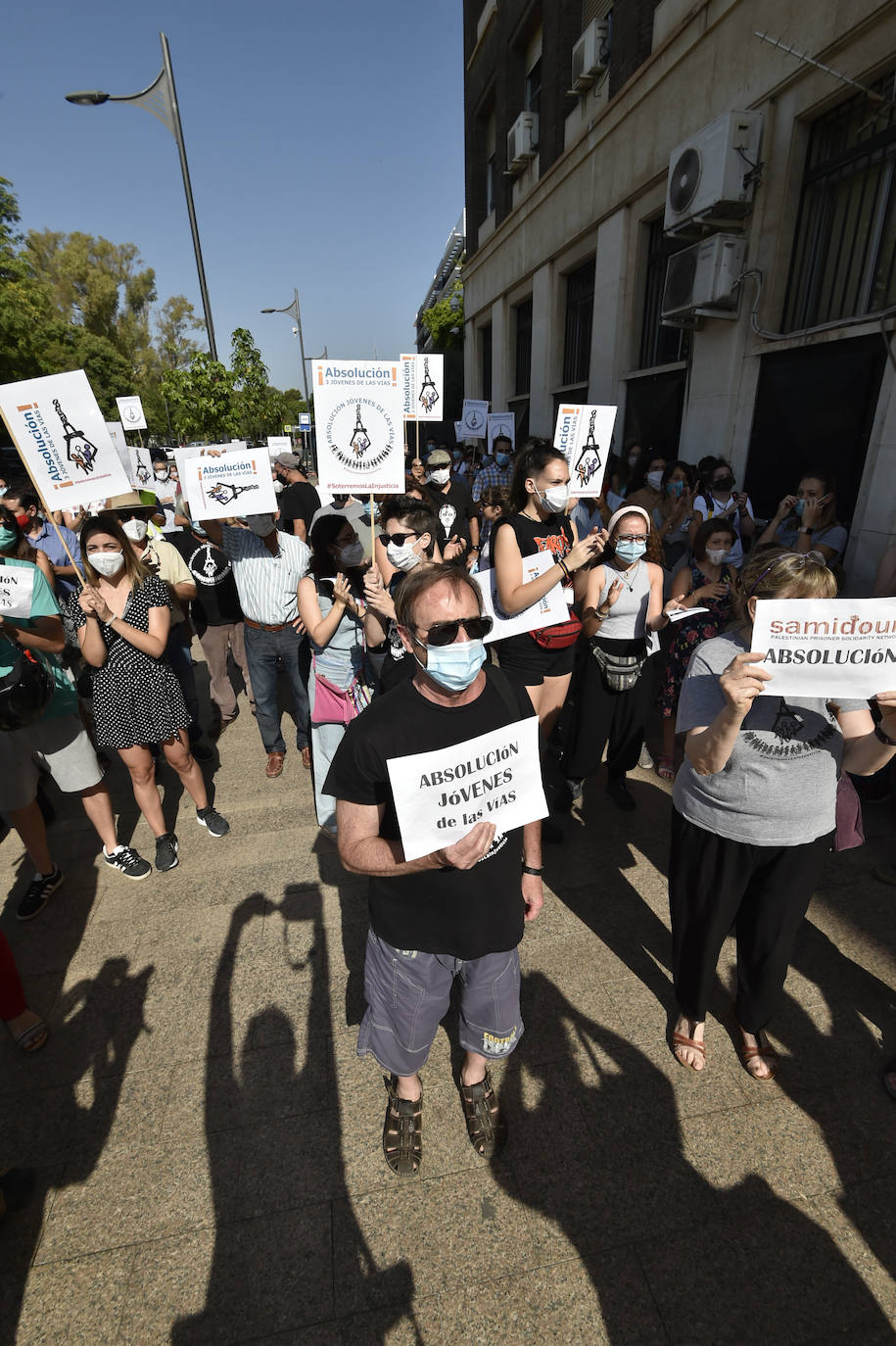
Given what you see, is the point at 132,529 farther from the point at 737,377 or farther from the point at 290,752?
the point at 737,377

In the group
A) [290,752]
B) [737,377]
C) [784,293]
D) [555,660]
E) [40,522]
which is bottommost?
[290,752]

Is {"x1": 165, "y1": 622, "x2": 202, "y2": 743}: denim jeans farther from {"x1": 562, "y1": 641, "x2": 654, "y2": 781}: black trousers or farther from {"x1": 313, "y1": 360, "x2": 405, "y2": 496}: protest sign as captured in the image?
{"x1": 562, "y1": 641, "x2": 654, "y2": 781}: black trousers

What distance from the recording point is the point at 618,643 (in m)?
3.95

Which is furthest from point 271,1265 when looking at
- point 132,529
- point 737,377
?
point 737,377

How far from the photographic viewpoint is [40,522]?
625 cm

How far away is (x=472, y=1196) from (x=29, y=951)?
2546mm

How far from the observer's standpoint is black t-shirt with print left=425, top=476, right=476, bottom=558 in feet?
22.2

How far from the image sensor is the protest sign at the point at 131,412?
38.7 ft

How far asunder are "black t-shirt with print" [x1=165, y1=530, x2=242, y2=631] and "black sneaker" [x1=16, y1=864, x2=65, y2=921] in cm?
228

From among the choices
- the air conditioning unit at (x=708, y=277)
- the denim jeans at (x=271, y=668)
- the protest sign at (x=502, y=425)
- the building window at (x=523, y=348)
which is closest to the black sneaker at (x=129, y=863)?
the denim jeans at (x=271, y=668)

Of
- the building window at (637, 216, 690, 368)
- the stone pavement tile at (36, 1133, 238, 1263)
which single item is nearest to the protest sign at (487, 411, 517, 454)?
the building window at (637, 216, 690, 368)

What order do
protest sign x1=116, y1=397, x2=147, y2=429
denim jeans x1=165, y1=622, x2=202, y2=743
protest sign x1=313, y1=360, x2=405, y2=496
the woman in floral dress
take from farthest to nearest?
1. protest sign x1=116, y1=397, x2=147, y2=429
2. denim jeans x1=165, y1=622, x2=202, y2=743
3. protest sign x1=313, y1=360, x2=405, y2=496
4. the woman in floral dress

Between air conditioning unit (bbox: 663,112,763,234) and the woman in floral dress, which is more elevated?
air conditioning unit (bbox: 663,112,763,234)

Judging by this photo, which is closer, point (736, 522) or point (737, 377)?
point (736, 522)
